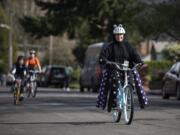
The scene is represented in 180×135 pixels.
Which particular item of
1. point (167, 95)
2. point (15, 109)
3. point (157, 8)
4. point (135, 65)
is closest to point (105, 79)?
point (135, 65)

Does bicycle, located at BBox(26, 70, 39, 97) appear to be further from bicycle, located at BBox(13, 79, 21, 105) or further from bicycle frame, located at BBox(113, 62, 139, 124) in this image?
bicycle frame, located at BBox(113, 62, 139, 124)

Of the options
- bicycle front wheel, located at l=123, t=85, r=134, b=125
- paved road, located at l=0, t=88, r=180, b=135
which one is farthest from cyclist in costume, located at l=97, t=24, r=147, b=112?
paved road, located at l=0, t=88, r=180, b=135

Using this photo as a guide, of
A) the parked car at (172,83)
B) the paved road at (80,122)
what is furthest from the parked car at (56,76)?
the paved road at (80,122)

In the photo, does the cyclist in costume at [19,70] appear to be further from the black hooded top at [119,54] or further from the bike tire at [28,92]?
the black hooded top at [119,54]

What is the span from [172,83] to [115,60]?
14867 millimetres

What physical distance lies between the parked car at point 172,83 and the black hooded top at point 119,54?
43.6 ft

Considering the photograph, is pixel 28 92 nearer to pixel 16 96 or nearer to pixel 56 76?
pixel 16 96

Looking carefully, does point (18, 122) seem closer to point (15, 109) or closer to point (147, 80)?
point (15, 109)

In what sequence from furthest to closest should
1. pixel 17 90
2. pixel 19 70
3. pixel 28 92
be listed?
pixel 28 92 < pixel 19 70 < pixel 17 90

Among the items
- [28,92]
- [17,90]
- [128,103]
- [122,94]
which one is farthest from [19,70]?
[128,103]

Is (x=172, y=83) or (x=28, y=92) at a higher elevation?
(x=172, y=83)

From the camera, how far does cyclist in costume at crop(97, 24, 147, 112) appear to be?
15898 millimetres

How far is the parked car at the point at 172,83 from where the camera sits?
97.7 feet

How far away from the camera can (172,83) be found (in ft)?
101
